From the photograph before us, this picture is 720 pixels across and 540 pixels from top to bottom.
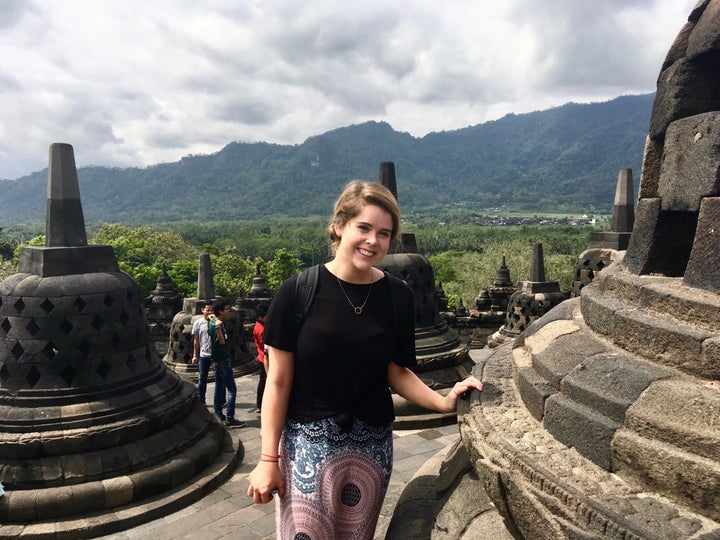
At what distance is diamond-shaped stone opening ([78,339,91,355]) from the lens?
4.96 m

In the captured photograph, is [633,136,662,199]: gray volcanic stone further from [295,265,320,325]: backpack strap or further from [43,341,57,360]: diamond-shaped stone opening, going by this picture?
[43,341,57,360]: diamond-shaped stone opening

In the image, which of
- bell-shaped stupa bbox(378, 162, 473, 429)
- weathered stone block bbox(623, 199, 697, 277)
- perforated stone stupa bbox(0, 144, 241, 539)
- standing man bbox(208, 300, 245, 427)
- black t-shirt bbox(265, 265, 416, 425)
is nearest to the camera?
black t-shirt bbox(265, 265, 416, 425)

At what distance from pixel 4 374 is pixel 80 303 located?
93 cm

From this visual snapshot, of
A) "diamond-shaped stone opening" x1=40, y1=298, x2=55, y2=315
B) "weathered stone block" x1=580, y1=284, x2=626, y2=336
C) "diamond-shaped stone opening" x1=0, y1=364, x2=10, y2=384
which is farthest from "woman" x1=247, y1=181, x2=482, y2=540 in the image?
"diamond-shaped stone opening" x1=0, y1=364, x2=10, y2=384

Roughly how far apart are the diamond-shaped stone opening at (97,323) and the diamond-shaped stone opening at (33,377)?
0.61m

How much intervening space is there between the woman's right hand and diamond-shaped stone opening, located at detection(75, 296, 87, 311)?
3.80 m

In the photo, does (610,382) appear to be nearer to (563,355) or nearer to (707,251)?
(563,355)

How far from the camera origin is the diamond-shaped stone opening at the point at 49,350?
486cm

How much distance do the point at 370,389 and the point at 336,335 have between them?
0.89 ft

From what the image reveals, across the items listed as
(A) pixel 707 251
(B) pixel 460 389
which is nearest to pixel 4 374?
(B) pixel 460 389

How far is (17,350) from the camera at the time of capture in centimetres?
484

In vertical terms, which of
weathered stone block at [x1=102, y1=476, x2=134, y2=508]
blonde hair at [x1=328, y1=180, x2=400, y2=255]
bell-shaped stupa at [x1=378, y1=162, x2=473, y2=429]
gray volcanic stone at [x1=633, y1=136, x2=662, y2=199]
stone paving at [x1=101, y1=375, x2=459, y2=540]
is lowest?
stone paving at [x1=101, y1=375, x2=459, y2=540]

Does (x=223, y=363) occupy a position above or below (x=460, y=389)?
below

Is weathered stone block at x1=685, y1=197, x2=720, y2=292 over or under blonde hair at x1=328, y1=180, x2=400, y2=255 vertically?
under
